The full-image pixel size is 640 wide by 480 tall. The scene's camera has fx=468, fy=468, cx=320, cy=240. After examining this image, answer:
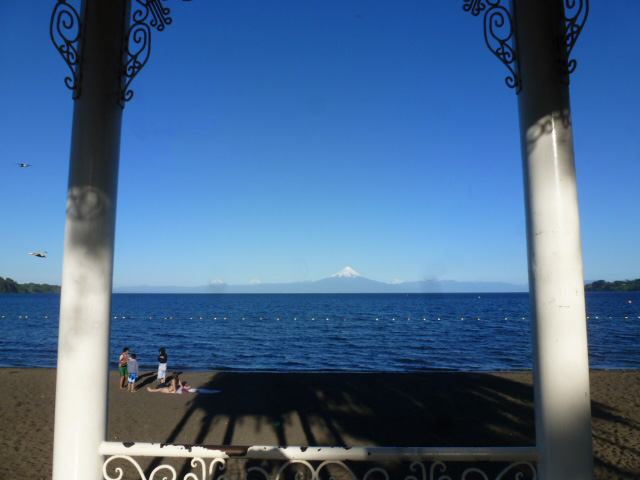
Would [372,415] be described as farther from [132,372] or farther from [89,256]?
[89,256]

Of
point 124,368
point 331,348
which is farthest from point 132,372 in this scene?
point 331,348

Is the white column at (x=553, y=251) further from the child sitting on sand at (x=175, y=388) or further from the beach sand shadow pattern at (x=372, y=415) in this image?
the child sitting on sand at (x=175, y=388)

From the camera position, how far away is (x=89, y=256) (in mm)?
2682

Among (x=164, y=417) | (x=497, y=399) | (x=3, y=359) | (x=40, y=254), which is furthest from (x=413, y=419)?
(x=3, y=359)

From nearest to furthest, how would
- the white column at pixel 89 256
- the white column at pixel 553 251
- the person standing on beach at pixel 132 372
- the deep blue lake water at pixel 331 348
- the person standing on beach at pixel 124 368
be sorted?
the white column at pixel 553 251, the white column at pixel 89 256, the person standing on beach at pixel 132 372, the person standing on beach at pixel 124 368, the deep blue lake water at pixel 331 348

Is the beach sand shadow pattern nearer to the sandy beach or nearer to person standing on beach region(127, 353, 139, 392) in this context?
the sandy beach

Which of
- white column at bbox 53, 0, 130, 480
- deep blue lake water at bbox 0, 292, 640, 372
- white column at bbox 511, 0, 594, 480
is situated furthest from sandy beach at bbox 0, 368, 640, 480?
deep blue lake water at bbox 0, 292, 640, 372

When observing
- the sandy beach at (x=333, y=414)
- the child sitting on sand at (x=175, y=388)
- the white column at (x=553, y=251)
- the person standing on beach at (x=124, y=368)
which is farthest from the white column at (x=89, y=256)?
the person standing on beach at (x=124, y=368)

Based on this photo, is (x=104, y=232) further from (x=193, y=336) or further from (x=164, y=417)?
(x=193, y=336)

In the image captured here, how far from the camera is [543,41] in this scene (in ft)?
8.96

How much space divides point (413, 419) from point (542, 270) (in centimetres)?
1004

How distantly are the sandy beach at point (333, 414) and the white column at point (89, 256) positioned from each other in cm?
680

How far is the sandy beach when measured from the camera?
9.75 m

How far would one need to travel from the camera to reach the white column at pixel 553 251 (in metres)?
2.44
